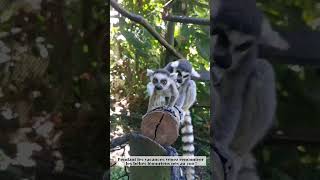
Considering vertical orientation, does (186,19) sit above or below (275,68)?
above

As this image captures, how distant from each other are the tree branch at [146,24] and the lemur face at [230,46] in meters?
0.18

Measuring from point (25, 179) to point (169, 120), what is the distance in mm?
764

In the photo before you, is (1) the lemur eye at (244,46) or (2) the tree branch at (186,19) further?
(1) the lemur eye at (244,46)

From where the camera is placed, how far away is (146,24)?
2.57 metres

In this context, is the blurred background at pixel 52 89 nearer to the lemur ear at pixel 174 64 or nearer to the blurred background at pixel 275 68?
the blurred background at pixel 275 68

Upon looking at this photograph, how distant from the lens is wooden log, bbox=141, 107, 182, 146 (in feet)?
8.27

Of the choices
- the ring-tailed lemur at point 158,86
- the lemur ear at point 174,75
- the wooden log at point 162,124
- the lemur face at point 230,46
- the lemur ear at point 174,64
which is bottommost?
the wooden log at point 162,124

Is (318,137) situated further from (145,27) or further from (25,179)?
(25,179)

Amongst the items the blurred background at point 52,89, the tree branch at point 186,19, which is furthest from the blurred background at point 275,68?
the blurred background at point 52,89

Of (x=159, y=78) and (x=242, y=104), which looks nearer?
(x=159, y=78)

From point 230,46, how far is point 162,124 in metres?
0.49

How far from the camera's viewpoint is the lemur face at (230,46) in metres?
2.60

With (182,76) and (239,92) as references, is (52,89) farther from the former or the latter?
(239,92)

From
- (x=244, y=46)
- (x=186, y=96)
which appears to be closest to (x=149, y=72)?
(x=186, y=96)
